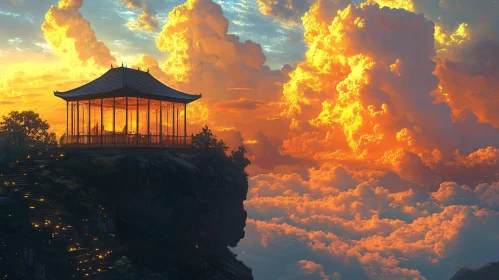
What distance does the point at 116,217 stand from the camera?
3681 centimetres

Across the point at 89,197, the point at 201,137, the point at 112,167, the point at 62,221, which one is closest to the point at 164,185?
the point at 112,167

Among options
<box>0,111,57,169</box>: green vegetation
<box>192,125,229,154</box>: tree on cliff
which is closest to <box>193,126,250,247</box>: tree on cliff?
<box>192,125,229,154</box>: tree on cliff

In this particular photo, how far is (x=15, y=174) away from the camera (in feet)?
118

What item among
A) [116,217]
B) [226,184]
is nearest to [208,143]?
[226,184]

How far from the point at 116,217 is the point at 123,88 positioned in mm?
14526

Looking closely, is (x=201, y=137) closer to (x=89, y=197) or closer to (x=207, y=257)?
(x=207, y=257)

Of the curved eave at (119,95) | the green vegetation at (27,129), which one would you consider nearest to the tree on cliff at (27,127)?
the green vegetation at (27,129)

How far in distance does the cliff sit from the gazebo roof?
599cm

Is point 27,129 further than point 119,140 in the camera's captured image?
Yes

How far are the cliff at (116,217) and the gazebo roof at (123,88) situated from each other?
5.99m

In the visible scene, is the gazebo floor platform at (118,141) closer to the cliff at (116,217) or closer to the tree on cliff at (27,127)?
the cliff at (116,217)

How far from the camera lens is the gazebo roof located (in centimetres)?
4694

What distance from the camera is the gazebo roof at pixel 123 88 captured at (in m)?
46.9

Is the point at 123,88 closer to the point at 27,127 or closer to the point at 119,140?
the point at 119,140
